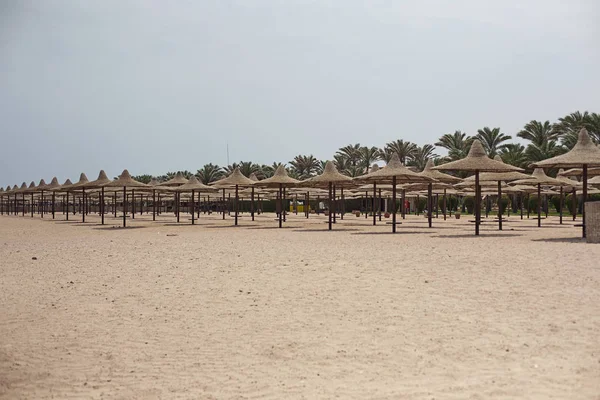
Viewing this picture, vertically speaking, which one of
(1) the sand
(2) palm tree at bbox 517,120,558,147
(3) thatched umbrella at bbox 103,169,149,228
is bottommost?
(1) the sand

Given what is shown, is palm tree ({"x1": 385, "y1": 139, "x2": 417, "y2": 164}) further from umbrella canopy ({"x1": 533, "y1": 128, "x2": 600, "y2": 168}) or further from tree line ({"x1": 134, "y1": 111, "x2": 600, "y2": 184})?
umbrella canopy ({"x1": 533, "y1": 128, "x2": 600, "y2": 168})

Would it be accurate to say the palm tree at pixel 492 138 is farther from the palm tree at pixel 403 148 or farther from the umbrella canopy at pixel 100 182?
the umbrella canopy at pixel 100 182

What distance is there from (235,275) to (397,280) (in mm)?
2482

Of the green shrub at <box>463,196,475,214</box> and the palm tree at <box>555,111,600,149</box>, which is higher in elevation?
the palm tree at <box>555,111,600,149</box>

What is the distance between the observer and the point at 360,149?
63.6 metres

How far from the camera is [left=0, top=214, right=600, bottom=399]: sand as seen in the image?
178 inches

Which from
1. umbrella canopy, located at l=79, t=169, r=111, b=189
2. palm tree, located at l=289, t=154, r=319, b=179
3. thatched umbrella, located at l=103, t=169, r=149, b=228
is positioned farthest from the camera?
palm tree, located at l=289, t=154, r=319, b=179

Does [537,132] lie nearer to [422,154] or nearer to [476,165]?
[422,154]

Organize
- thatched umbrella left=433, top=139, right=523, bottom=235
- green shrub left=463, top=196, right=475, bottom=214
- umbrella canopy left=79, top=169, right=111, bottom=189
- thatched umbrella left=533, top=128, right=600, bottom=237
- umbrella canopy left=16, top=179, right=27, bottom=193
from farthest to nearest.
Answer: green shrub left=463, top=196, right=475, bottom=214 < umbrella canopy left=16, top=179, right=27, bottom=193 < umbrella canopy left=79, top=169, right=111, bottom=189 < thatched umbrella left=433, top=139, right=523, bottom=235 < thatched umbrella left=533, top=128, right=600, bottom=237

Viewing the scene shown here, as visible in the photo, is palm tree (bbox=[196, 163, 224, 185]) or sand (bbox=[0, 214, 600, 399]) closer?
sand (bbox=[0, 214, 600, 399])

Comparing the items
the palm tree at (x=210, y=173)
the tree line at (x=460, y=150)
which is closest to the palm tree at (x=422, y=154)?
the tree line at (x=460, y=150)

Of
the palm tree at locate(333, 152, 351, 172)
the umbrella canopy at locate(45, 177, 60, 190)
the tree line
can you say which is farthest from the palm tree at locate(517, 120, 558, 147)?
the umbrella canopy at locate(45, 177, 60, 190)

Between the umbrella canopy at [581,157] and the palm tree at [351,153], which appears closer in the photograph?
the umbrella canopy at [581,157]

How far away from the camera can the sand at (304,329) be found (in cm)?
452
